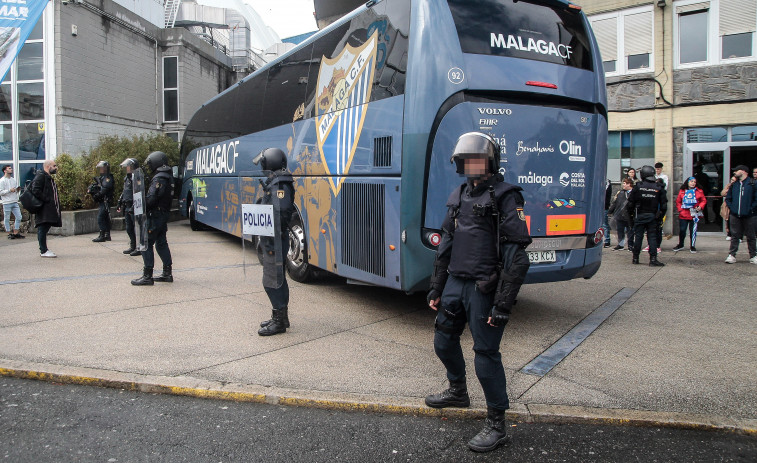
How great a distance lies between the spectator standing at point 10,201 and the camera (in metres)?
13.3

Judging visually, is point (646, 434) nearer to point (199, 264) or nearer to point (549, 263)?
point (549, 263)

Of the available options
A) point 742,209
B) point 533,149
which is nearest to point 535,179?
point 533,149

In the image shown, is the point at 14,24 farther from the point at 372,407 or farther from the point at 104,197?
the point at 372,407

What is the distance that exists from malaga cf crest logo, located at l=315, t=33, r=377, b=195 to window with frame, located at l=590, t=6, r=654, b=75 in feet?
36.0

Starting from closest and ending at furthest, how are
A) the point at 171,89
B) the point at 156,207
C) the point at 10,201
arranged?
the point at 156,207
the point at 10,201
the point at 171,89

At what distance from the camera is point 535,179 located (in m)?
5.84

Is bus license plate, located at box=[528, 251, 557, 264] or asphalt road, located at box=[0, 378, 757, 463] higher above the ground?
bus license plate, located at box=[528, 251, 557, 264]

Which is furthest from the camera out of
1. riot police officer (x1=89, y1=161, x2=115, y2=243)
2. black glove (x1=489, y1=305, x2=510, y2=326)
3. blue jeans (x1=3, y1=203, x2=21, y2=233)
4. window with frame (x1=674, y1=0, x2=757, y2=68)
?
window with frame (x1=674, y1=0, x2=757, y2=68)

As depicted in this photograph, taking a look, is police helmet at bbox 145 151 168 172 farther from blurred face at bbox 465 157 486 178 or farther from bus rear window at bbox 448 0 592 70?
blurred face at bbox 465 157 486 178

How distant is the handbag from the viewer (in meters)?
10.2

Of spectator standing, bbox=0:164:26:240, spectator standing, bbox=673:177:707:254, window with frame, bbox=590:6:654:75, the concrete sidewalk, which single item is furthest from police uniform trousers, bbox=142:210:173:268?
window with frame, bbox=590:6:654:75

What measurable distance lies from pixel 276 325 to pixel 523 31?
12.8 ft

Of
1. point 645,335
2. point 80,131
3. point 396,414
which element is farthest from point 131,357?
point 80,131

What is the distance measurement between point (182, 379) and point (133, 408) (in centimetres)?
46
